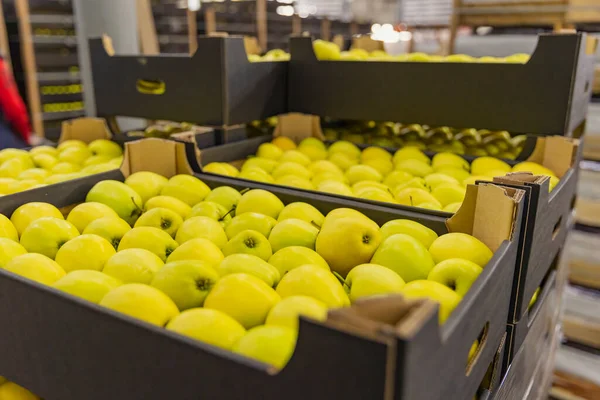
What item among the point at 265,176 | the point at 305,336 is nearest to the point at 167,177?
the point at 265,176

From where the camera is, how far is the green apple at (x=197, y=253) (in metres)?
1.10

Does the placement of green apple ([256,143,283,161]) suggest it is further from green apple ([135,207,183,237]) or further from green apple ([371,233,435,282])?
green apple ([371,233,435,282])

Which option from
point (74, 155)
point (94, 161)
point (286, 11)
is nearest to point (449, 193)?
point (94, 161)

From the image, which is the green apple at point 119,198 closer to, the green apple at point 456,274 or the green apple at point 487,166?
the green apple at point 456,274

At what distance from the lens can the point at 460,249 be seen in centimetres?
110

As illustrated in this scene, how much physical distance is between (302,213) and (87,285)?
1.78 ft

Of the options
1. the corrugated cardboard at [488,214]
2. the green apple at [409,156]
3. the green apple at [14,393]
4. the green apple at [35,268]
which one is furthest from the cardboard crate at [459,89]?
the green apple at [14,393]

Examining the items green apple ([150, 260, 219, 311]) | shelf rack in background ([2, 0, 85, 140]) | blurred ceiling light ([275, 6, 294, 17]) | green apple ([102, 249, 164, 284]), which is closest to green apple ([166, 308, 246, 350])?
green apple ([150, 260, 219, 311])

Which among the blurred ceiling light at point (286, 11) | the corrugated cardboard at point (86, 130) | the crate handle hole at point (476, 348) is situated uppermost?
the blurred ceiling light at point (286, 11)

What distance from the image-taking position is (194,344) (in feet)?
2.37

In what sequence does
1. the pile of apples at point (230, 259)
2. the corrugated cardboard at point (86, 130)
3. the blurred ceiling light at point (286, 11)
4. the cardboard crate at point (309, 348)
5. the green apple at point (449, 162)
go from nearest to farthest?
the cardboard crate at point (309, 348) → the pile of apples at point (230, 259) → the green apple at point (449, 162) → the corrugated cardboard at point (86, 130) → the blurred ceiling light at point (286, 11)

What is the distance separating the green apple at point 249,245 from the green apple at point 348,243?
12cm

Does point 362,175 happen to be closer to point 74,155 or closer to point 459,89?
point 459,89

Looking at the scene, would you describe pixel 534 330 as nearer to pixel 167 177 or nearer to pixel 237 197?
pixel 237 197
